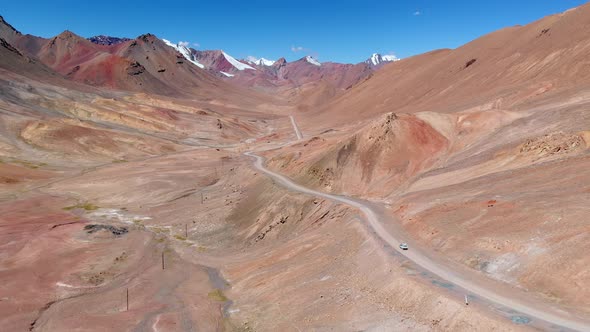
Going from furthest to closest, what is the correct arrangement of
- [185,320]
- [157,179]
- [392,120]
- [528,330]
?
[157,179] < [392,120] < [185,320] < [528,330]

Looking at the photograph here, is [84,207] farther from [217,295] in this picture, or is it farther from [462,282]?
[462,282]

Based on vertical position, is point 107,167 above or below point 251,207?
above

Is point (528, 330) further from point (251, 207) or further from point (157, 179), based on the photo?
point (157, 179)

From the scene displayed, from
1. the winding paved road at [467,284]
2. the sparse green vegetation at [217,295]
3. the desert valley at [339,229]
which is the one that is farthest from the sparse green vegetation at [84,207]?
the winding paved road at [467,284]

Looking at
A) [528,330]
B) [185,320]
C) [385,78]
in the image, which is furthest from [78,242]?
[385,78]

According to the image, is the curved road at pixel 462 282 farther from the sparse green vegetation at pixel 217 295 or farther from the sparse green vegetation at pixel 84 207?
the sparse green vegetation at pixel 84 207

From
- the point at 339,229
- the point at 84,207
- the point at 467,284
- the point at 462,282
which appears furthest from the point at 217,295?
the point at 84,207

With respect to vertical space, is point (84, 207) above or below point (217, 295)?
above

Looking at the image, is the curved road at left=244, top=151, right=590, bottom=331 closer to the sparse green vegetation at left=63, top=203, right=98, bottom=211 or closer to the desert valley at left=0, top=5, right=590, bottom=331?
the desert valley at left=0, top=5, right=590, bottom=331

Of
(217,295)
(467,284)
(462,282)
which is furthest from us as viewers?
(217,295)
